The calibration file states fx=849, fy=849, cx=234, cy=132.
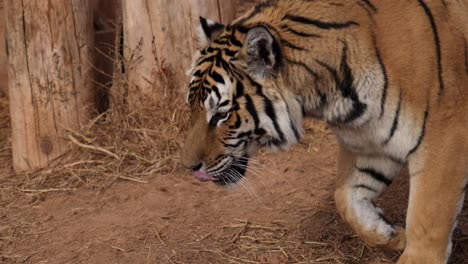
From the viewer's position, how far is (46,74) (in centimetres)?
505

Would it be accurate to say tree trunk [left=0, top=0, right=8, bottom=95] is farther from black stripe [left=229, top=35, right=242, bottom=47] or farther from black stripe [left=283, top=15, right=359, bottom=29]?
black stripe [left=283, top=15, right=359, bottom=29]

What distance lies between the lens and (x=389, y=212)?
4582mm

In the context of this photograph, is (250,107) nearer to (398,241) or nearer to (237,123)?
(237,123)

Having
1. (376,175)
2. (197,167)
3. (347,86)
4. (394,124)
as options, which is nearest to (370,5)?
(347,86)

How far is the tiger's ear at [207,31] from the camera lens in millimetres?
3582

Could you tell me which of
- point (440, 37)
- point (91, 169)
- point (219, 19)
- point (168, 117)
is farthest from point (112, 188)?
point (440, 37)

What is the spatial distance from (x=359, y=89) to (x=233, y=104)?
51 cm

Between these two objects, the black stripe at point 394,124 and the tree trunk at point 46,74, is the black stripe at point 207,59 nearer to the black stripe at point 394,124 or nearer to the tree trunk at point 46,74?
the black stripe at point 394,124

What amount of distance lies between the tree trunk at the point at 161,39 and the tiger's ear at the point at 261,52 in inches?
73.9

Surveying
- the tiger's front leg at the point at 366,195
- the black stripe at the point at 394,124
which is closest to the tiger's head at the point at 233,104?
the black stripe at the point at 394,124

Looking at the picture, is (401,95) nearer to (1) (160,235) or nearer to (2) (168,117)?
(1) (160,235)

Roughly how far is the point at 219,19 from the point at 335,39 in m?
1.97

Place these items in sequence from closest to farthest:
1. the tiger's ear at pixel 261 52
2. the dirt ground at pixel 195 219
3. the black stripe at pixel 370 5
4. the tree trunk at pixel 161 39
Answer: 1. the tiger's ear at pixel 261 52
2. the black stripe at pixel 370 5
3. the dirt ground at pixel 195 219
4. the tree trunk at pixel 161 39

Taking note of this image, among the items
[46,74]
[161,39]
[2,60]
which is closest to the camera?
[46,74]
